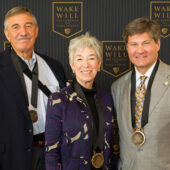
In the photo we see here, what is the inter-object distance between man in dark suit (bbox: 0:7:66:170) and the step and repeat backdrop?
64 cm

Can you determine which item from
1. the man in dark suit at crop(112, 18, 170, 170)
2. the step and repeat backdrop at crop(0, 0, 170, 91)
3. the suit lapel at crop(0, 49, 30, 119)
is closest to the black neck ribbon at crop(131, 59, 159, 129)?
the man in dark suit at crop(112, 18, 170, 170)

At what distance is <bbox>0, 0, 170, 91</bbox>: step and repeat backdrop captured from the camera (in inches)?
114

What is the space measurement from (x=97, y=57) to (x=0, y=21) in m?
1.56

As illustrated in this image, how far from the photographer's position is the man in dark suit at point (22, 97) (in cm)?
202

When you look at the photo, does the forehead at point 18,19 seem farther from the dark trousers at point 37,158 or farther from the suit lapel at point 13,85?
the dark trousers at point 37,158

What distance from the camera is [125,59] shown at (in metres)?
3.01

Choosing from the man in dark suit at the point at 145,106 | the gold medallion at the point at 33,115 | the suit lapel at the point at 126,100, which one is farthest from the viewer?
the gold medallion at the point at 33,115

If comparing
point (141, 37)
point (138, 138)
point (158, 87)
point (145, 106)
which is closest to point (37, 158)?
point (138, 138)

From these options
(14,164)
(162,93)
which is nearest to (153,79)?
(162,93)

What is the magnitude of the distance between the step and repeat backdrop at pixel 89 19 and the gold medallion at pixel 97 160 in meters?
1.47

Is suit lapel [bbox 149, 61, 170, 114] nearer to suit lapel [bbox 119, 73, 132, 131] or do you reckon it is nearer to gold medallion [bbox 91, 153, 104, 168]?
suit lapel [bbox 119, 73, 132, 131]

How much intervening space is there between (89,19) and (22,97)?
4.40 ft

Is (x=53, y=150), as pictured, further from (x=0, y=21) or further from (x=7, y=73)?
(x=0, y=21)

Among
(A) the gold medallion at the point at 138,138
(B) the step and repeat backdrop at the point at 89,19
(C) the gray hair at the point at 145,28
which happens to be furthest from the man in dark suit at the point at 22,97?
(C) the gray hair at the point at 145,28
